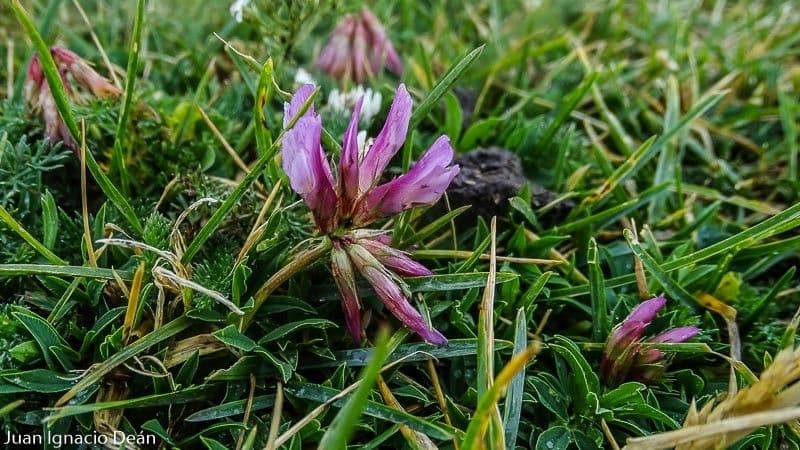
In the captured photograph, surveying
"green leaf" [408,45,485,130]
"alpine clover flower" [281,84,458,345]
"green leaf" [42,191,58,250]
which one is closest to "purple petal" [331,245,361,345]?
"alpine clover flower" [281,84,458,345]

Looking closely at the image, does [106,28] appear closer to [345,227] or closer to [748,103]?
[345,227]

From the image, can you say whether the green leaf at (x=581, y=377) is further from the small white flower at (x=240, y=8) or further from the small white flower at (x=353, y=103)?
the small white flower at (x=240, y=8)

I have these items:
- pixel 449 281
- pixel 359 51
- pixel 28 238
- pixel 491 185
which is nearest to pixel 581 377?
pixel 449 281

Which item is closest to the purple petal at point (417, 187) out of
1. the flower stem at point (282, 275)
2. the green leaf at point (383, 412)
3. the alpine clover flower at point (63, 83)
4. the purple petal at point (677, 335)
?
the flower stem at point (282, 275)

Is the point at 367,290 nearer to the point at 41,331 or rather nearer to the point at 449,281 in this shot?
the point at 449,281

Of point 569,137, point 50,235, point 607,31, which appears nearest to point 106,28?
point 50,235

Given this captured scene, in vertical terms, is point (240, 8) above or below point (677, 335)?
above
